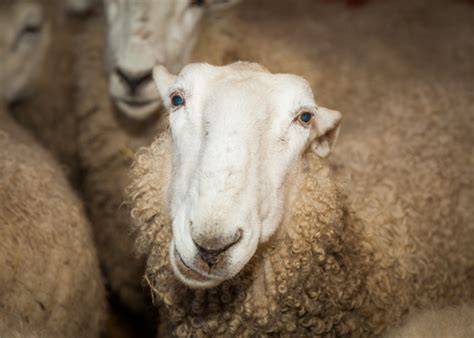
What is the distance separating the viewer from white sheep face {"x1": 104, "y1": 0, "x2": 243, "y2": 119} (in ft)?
9.94

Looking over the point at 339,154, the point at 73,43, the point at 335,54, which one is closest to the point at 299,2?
the point at 335,54

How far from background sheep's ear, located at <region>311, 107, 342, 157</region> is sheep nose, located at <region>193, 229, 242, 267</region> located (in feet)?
2.14

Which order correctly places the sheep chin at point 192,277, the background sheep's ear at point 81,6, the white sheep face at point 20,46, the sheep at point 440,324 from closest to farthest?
the sheep chin at point 192,277
the sheep at point 440,324
the white sheep face at point 20,46
the background sheep's ear at point 81,6

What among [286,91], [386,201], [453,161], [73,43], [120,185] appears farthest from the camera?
[73,43]

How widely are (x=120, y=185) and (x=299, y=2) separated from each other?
6.97ft

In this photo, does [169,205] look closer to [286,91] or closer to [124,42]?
[286,91]

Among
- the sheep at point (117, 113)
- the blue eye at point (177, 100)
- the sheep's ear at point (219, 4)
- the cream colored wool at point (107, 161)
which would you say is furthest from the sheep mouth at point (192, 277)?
the sheep's ear at point (219, 4)

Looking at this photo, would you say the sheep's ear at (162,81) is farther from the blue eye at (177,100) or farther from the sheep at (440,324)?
the sheep at (440,324)

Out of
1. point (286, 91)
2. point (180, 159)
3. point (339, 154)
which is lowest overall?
point (339, 154)

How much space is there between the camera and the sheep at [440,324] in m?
2.21

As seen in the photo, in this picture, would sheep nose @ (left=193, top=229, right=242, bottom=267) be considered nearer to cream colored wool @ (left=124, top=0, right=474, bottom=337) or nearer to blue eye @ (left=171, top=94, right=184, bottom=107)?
cream colored wool @ (left=124, top=0, right=474, bottom=337)

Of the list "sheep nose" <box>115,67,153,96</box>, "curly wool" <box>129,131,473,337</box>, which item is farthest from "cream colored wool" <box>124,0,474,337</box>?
"sheep nose" <box>115,67,153,96</box>

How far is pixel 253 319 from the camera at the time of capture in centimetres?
220

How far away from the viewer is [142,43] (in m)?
3.08
